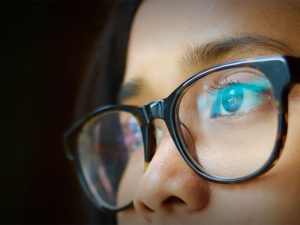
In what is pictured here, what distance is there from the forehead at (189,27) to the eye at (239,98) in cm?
6

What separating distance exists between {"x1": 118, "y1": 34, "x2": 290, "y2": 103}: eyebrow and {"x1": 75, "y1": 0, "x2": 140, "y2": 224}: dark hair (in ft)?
0.69

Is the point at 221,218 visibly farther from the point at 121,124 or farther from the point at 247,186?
the point at 121,124

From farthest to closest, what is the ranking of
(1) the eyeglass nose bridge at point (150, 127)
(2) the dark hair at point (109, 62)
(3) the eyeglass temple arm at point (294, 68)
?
(2) the dark hair at point (109, 62)
(1) the eyeglass nose bridge at point (150, 127)
(3) the eyeglass temple arm at point (294, 68)

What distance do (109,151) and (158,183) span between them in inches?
13.0

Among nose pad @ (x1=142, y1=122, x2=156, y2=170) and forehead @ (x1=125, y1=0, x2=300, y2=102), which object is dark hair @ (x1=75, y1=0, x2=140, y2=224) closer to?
forehead @ (x1=125, y1=0, x2=300, y2=102)

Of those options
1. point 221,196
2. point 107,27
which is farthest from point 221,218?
point 107,27

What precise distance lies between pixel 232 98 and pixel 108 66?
39cm

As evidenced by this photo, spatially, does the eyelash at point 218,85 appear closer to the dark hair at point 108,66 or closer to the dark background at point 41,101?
the dark hair at point 108,66

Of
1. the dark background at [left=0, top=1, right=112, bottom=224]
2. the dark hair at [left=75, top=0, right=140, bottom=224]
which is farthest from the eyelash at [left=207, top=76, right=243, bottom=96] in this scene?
the dark background at [left=0, top=1, right=112, bottom=224]

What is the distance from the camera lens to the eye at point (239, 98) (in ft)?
1.76

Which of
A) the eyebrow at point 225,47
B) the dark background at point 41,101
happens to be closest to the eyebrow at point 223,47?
the eyebrow at point 225,47

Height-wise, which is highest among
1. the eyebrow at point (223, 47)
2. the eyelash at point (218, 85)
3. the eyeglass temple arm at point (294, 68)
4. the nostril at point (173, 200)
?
the eyebrow at point (223, 47)

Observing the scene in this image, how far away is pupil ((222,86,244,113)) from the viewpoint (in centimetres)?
56

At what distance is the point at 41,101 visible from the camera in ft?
3.14
